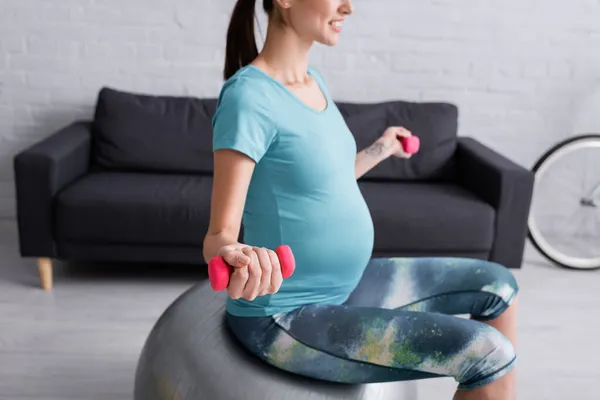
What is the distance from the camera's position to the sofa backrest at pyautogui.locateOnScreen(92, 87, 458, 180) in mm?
3520

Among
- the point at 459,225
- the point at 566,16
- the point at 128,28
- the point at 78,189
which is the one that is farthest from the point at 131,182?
the point at 566,16

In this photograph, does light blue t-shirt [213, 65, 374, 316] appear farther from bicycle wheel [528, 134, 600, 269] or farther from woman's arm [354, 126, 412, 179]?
bicycle wheel [528, 134, 600, 269]

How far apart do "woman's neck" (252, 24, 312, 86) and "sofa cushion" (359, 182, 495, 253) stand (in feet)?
5.10

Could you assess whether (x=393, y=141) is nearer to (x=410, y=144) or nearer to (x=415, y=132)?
(x=410, y=144)

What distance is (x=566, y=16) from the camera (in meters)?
3.88

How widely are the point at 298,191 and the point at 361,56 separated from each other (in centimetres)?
249

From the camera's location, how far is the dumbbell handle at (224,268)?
1.11 meters

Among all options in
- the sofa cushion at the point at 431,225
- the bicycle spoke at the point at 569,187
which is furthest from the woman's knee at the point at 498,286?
the bicycle spoke at the point at 569,187

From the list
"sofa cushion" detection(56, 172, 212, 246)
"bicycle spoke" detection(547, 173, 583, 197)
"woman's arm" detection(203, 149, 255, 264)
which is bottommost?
"bicycle spoke" detection(547, 173, 583, 197)

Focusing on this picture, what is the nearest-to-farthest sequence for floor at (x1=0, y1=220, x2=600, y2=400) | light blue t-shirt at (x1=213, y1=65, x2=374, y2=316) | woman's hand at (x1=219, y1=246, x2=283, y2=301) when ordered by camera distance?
woman's hand at (x1=219, y1=246, x2=283, y2=301)
light blue t-shirt at (x1=213, y1=65, x2=374, y2=316)
floor at (x1=0, y1=220, x2=600, y2=400)

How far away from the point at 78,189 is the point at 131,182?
0.77ft

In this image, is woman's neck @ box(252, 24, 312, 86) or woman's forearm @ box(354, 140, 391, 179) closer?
woman's neck @ box(252, 24, 312, 86)

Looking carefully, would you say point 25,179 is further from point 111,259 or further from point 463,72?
point 463,72

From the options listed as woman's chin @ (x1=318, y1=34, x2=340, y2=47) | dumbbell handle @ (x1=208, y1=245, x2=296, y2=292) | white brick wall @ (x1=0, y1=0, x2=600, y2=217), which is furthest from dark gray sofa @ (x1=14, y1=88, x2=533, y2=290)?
dumbbell handle @ (x1=208, y1=245, x2=296, y2=292)
